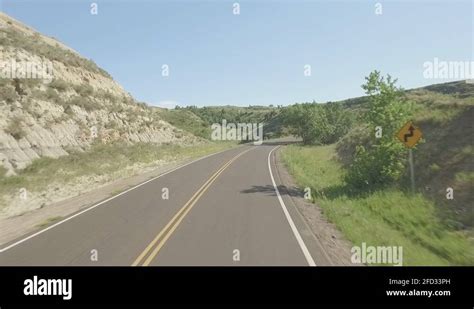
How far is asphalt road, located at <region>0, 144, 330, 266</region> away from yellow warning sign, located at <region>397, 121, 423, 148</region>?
563cm

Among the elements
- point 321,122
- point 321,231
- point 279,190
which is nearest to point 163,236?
point 321,231

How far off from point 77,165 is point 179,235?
16.2m

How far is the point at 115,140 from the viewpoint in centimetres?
3538

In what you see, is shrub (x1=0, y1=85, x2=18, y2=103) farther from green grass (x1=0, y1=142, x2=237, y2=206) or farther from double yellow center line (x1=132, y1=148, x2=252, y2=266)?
double yellow center line (x1=132, y1=148, x2=252, y2=266)

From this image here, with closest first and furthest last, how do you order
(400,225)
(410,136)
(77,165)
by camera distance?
(400,225)
(410,136)
(77,165)

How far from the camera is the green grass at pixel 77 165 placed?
58.0 ft

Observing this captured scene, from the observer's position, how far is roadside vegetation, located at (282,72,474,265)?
10.4 metres

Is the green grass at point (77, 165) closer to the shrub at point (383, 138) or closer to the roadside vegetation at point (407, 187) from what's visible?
the roadside vegetation at point (407, 187)

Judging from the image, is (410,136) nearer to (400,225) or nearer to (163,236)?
(400,225)

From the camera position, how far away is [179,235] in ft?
32.1

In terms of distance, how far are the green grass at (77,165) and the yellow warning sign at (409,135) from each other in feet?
54.3

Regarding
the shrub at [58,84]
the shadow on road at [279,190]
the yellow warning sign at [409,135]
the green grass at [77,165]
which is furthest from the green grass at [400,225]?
the shrub at [58,84]
